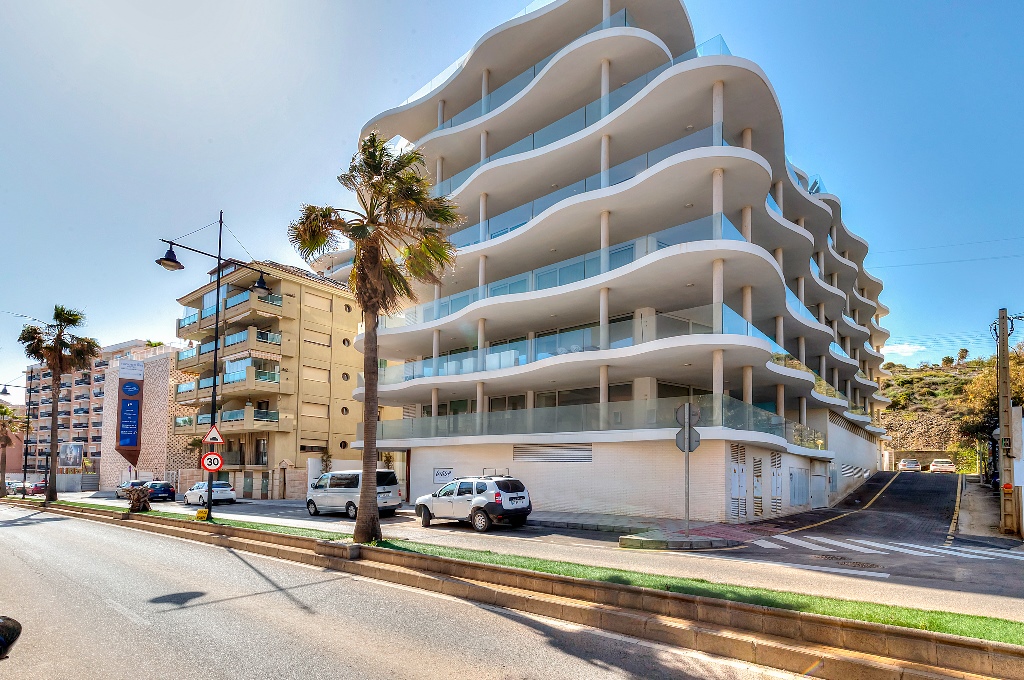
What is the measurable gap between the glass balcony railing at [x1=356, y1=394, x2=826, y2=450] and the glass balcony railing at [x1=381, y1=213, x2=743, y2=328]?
203 inches

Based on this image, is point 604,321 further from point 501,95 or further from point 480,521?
point 501,95

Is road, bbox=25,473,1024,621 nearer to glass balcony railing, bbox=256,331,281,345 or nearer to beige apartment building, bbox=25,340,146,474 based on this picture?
glass balcony railing, bbox=256,331,281,345

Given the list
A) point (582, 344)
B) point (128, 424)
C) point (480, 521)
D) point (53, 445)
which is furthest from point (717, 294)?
point (128, 424)

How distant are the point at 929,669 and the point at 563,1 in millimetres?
28438

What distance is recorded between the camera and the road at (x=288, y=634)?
20.7 feet

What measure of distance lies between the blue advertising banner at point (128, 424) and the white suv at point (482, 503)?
149 feet

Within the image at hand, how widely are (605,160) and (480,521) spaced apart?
1513 centimetres

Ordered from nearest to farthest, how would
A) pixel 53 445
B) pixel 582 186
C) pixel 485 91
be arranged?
Answer: pixel 582 186 < pixel 485 91 < pixel 53 445

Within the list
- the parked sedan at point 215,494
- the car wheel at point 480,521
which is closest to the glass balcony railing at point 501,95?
the car wheel at point 480,521

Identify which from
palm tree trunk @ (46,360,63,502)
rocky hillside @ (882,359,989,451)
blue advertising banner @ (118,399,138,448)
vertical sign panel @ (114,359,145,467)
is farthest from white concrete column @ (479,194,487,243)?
rocky hillside @ (882,359,989,451)

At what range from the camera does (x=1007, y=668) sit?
537 centimetres

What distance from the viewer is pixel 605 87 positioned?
26844mm

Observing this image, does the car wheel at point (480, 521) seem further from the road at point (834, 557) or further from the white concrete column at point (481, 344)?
the white concrete column at point (481, 344)

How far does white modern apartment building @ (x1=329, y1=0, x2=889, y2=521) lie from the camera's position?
22766 millimetres
